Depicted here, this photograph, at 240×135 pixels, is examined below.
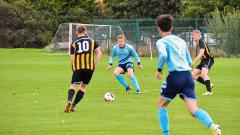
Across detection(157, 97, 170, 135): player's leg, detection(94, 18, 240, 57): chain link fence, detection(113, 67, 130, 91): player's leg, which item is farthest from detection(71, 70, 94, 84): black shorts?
detection(94, 18, 240, 57): chain link fence

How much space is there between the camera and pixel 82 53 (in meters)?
14.6

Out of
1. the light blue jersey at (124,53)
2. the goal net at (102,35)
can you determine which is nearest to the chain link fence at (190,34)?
the goal net at (102,35)

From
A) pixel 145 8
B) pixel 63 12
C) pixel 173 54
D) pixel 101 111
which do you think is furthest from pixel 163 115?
pixel 63 12

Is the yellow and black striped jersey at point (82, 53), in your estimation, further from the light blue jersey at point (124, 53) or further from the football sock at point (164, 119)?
the light blue jersey at point (124, 53)

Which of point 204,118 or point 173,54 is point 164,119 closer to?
point 204,118

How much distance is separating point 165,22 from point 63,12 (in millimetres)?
59245

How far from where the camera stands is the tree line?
62.1 meters

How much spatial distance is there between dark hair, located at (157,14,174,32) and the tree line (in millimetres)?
50284

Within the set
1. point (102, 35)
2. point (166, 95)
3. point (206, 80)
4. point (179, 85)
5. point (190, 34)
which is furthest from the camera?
point (102, 35)

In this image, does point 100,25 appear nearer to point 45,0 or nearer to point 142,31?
point 142,31

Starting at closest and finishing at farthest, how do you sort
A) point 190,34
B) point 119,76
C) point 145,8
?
point 119,76 < point 190,34 < point 145,8

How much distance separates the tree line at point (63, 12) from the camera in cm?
6206

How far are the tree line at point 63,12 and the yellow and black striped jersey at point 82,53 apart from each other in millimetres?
46131

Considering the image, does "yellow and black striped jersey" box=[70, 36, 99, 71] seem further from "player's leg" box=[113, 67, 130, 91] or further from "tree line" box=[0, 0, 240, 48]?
"tree line" box=[0, 0, 240, 48]
